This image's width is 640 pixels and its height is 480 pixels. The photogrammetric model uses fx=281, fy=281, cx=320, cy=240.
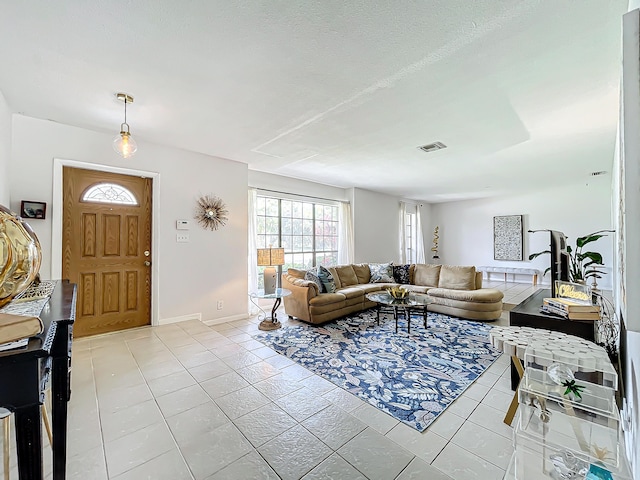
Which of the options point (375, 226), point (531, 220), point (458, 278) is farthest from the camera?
point (531, 220)

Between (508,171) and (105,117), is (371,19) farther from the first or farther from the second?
(508,171)

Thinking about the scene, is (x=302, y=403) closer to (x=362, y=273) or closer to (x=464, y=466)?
(x=464, y=466)

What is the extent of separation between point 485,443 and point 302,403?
117 centimetres

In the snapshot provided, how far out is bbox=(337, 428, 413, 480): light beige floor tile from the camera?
1396mm

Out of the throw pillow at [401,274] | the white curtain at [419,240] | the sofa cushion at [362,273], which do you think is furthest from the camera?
the white curtain at [419,240]

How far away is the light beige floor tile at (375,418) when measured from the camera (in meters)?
1.84

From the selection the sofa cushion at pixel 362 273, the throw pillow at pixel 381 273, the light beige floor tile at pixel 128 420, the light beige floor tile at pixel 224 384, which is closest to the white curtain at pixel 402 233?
the throw pillow at pixel 381 273

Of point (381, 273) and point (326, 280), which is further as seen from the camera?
point (381, 273)

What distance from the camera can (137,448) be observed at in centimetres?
154

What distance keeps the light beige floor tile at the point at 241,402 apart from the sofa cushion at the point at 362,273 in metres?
3.62

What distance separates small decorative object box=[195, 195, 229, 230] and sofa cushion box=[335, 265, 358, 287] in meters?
2.21

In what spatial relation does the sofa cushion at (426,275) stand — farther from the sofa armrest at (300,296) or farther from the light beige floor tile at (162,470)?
the light beige floor tile at (162,470)

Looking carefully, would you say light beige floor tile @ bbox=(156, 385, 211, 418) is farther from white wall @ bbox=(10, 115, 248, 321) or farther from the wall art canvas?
the wall art canvas

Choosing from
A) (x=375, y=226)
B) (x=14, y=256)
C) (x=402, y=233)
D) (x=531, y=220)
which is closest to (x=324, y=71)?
(x=14, y=256)
